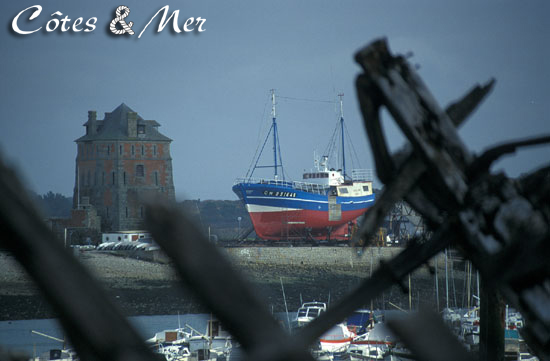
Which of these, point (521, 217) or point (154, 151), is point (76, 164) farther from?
point (521, 217)

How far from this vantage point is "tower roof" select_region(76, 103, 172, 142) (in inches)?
2366

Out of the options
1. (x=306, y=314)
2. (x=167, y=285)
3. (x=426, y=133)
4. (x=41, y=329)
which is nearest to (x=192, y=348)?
(x=306, y=314)

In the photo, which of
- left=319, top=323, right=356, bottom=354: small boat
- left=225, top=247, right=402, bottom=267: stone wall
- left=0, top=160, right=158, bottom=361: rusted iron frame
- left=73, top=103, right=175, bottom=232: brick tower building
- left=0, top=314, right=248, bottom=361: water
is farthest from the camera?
left=73, top=103, right=175, bottom=232: brick tower building

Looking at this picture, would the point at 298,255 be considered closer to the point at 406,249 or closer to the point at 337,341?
the point at 337,341

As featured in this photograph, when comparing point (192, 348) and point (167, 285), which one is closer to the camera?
point (192, 348)

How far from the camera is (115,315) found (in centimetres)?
85

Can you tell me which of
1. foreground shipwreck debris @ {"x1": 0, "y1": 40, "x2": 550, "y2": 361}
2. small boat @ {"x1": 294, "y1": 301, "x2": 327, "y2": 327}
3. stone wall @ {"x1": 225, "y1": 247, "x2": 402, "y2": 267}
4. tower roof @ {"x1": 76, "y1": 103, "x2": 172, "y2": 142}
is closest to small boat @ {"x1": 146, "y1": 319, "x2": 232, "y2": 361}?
small boat @ {"x1": 294, "y1": 301, "x2": 327, "y2": 327}

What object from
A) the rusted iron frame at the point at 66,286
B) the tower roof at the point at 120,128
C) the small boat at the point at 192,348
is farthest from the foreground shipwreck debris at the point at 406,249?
the tower roof at the point at 120,128

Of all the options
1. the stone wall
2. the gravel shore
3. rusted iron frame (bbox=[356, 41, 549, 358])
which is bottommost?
the gravel shore

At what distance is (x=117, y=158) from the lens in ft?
197

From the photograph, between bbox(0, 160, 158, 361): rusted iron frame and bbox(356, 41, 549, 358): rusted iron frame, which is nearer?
bbox(0, 160, 158, 361): rusted iron frame

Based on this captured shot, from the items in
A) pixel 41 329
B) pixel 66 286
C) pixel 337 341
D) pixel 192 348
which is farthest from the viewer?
pixel 41 329

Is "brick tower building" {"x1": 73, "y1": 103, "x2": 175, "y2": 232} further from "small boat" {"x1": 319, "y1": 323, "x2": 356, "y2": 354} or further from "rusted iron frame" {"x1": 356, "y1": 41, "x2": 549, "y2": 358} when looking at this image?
"rusted iron frame" {"x1": 356, "y1": 41, "x2": 549, "y2": 358}

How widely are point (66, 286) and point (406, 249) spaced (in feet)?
2.94
